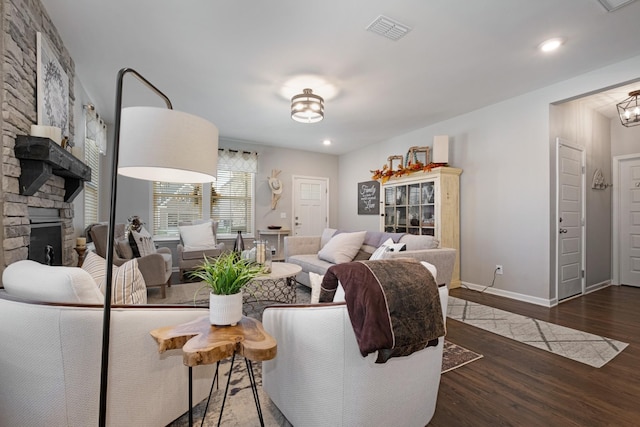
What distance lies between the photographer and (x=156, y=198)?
5203mm

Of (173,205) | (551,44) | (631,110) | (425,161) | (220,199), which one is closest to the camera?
(551,44)

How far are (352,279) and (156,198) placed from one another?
5.10 metres

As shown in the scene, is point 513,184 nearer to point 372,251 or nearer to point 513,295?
point 513,295

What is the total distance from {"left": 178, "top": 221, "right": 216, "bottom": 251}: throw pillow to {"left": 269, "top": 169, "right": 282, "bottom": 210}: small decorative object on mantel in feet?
5.25

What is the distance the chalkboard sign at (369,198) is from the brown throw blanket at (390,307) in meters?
4.74

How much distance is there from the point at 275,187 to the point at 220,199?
111 centimetres

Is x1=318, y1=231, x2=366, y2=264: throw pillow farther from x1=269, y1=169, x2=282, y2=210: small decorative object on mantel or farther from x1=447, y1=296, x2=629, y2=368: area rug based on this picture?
x1=269, y1=169, x2=282, y2=210: small decorative object on mantel

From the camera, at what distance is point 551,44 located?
254 centimetres

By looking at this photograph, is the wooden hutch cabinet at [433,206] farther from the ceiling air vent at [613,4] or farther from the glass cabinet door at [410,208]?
the ceiling air vent at [613,4]

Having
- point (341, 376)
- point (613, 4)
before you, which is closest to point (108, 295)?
point (341, 376)

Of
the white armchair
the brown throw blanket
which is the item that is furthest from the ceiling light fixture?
the brown throw blanket

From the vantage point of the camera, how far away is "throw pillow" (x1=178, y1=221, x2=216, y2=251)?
15.3ft

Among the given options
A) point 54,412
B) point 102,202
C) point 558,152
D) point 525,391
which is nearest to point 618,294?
point 558,152

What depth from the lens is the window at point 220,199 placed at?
5.27 meters
